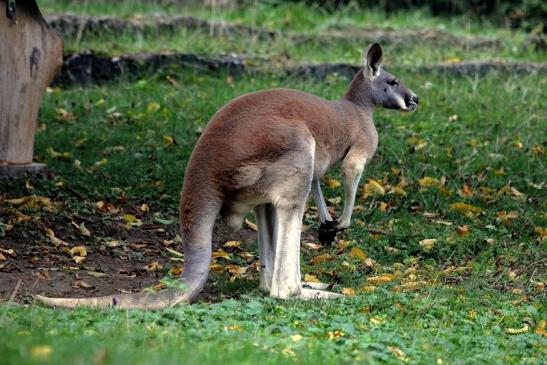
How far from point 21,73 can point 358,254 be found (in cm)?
308

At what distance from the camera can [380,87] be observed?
757 centimetres

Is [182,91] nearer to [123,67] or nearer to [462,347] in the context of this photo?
[123,67]

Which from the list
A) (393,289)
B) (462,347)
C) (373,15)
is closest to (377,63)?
(393,289)

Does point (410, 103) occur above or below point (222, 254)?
above

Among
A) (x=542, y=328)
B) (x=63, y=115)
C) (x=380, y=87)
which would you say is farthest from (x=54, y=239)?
(x=542, y=328)

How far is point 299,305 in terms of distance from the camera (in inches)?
239

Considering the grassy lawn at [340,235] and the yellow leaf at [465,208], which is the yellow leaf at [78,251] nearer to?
the grassy lawn at [340,235]

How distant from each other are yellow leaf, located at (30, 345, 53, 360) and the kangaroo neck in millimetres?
3950

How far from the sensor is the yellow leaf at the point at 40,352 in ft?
12.5

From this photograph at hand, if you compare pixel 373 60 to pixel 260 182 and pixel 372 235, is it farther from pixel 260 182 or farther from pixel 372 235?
pixel 260 182

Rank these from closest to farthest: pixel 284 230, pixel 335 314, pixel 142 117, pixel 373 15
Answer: pixel 335 314 → pixel 284 230 → pixel 142 117 → pixel 373 15

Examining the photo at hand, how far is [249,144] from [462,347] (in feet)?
5.58

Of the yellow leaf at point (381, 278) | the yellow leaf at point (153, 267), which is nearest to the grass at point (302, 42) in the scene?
the yellow leaf at point (153, 267)

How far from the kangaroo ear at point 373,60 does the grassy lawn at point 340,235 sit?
1290 mm
